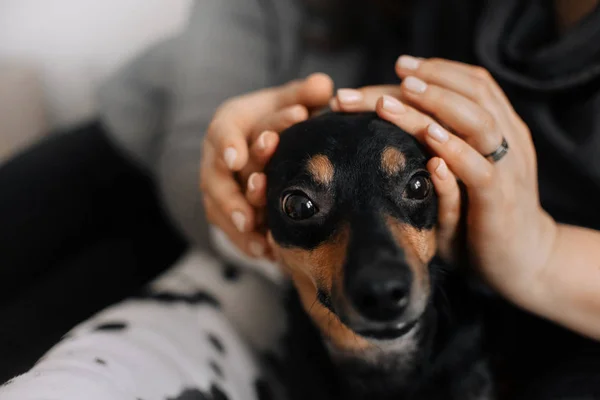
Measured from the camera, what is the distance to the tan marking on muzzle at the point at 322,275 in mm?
714

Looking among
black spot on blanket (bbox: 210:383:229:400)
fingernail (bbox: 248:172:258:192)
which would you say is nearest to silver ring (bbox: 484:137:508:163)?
fingernail (bbox: 248:172:258:192)

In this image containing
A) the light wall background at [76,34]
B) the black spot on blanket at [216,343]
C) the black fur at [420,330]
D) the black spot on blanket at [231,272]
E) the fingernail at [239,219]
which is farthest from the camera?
the light wall background at [76,34]

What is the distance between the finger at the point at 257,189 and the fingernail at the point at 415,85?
246mm

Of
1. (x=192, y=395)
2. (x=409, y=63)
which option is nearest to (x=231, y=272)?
(x=192, y=395)

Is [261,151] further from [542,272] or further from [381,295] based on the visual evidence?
[542,272]

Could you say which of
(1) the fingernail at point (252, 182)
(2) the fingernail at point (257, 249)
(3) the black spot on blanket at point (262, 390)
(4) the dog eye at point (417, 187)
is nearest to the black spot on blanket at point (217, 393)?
(3) the black spot on blanket at point (262, 390)

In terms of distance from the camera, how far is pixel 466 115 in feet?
2.38

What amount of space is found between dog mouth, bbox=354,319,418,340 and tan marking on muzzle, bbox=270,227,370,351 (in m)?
0.07

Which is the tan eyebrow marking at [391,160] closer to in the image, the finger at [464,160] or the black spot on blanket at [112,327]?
Result: the finger at [464,160]

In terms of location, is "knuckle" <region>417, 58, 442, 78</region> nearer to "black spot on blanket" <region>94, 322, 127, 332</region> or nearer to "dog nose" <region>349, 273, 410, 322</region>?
"dog nose" <region>349, 273, 410, 322</region>

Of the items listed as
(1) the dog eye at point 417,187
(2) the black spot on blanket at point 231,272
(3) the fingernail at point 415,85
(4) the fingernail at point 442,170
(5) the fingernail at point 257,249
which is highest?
(3) the fingernail at point 415,85

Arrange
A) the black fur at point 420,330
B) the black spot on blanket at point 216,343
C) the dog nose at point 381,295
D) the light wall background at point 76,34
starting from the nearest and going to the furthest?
1. the dog nose at point 381,295
2. the black fur at point 420,330
3. the black spot on blanket at point 216,343
4. the light wall background at point 76,34

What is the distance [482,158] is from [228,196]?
1.26 feet

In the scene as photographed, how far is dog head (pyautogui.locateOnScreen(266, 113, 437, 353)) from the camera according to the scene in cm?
67
